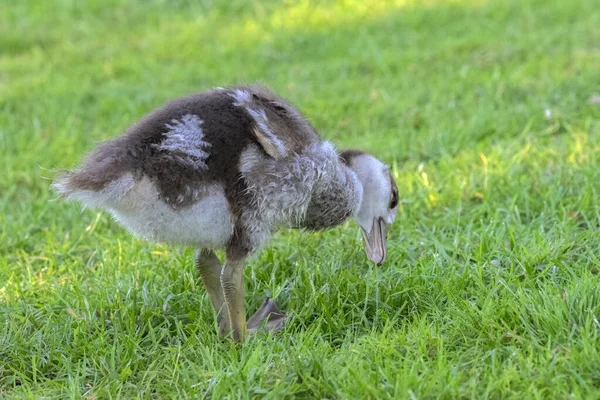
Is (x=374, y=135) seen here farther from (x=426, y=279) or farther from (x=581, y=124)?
(x=426, y=279)

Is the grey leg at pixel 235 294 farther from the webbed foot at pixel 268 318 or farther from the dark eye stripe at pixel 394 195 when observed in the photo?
the dark eye stripe at pixel 394 195

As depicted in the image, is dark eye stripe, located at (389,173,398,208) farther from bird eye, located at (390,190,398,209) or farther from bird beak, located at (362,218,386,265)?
bird beak, located at (362,218,386,265)

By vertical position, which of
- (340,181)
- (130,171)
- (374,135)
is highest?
(130,171)

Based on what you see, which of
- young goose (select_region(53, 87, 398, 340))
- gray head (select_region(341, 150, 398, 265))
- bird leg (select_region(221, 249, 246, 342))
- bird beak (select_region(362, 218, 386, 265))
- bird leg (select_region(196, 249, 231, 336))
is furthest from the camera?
gray head (select_region(341, 150, 398, 265))

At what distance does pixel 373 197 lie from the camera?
474 centimetres

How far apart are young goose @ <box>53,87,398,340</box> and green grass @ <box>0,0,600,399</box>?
1.07 ft

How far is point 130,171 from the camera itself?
3.79 metres

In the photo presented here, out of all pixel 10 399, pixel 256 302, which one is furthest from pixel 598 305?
pixel 10 399

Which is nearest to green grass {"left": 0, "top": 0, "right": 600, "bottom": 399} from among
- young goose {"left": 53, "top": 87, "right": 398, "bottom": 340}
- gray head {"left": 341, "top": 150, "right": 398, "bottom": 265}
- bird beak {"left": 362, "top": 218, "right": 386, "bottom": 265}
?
bird beak {"left": 362, "top": 218, "right": 386, "bottom": 265}

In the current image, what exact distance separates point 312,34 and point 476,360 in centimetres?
716

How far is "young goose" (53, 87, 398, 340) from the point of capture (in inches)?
151

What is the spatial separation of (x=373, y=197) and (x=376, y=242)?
10.6 inches

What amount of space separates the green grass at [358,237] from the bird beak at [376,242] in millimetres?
87

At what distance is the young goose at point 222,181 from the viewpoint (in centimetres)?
384
